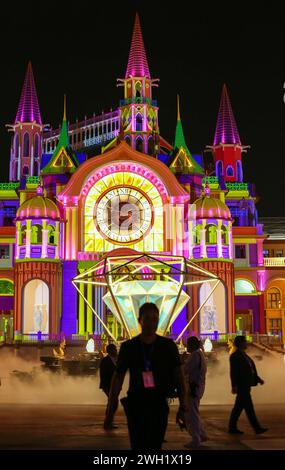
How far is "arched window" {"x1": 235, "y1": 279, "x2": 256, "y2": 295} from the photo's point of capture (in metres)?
70.6

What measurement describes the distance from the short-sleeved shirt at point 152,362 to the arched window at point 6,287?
6178 centimetres

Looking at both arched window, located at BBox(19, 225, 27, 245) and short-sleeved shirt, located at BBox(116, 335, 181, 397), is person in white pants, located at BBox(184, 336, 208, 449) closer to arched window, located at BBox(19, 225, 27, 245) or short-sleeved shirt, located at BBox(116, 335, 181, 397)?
short-sleeved shirt, located at BBox(116, 335, 181, 397)

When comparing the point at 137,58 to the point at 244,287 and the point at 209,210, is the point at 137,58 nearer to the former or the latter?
the point at 209,210

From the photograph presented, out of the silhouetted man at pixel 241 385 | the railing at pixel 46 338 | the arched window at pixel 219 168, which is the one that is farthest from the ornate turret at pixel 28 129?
the silhouetted man at pixel 241 385

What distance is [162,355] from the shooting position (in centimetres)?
955

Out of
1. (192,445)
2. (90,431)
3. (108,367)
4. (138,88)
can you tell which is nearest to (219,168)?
(138,88)

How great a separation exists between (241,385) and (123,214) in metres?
45.6

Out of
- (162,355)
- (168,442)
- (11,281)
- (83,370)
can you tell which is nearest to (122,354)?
(162,355)

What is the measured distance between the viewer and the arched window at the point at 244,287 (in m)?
70.6

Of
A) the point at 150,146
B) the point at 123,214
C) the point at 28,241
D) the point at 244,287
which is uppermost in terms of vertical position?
the point at 150,146

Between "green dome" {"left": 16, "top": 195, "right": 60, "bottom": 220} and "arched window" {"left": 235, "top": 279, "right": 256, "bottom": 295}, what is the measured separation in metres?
20.0

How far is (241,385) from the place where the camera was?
16.1m

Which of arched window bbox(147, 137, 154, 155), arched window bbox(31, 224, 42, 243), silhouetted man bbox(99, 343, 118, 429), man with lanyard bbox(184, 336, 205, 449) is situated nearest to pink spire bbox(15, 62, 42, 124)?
arched window bbox(147, 137, 154, 155)

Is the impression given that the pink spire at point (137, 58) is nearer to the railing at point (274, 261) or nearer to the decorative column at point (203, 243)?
the railing at point (274, 261)
